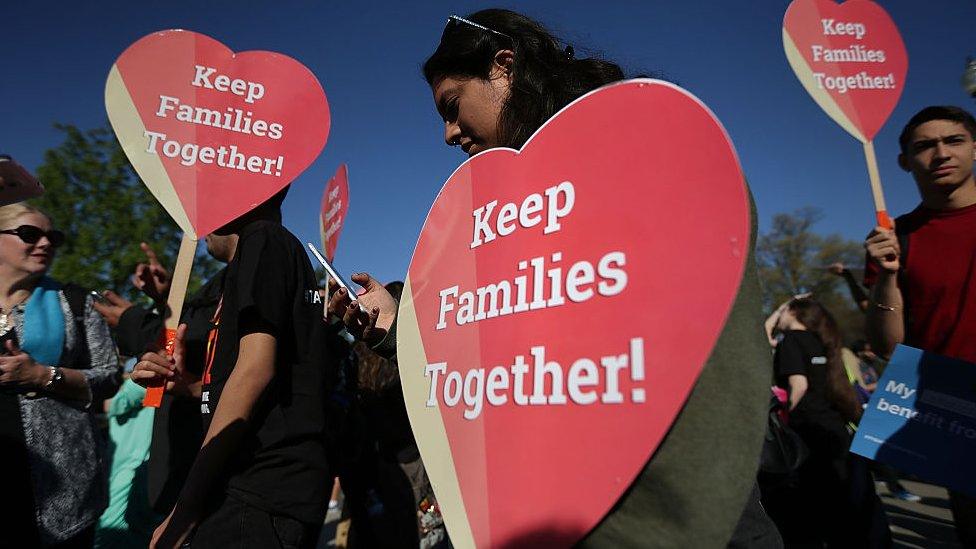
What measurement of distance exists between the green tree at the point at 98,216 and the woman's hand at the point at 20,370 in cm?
1586

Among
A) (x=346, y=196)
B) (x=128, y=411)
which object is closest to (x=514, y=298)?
(x=346, y=196)

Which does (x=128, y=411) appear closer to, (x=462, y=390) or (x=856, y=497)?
(x=462, y=390)

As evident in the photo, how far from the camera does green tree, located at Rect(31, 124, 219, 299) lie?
15969mm

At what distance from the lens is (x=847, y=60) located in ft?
7.18

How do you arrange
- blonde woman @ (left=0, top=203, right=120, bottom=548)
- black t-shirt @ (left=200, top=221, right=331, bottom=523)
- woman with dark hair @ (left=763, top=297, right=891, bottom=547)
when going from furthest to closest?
1. woman with dark hair @ (left=763, top=297, right=891, bottom=547)
2. blonde woman @ (left=0, top=203, right=120, bottom=548)
3. black t-shirt @ (left=200, top=221, right=331, bottom=523)

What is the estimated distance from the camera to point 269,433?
5.02 ft

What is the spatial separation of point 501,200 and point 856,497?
3.71 m

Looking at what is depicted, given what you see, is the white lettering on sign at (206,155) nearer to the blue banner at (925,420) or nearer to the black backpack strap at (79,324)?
the black backpack strap at (79,324)

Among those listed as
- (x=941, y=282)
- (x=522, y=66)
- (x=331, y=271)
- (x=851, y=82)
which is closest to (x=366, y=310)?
(x=331, y=271)

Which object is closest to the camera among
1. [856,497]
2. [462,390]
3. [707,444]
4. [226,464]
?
[707,444]

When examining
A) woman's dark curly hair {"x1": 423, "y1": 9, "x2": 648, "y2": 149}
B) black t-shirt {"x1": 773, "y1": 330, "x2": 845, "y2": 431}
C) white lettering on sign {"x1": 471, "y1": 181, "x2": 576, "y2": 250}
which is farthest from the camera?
black t-shirt {"x1": 773, "y1": 330, "x2": 845, "y2": 431}

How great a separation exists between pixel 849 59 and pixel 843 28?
0.15m

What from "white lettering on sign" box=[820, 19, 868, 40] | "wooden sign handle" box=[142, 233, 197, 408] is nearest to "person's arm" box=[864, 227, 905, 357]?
"white lettering on sign" box=[820, 19, 868, 40]

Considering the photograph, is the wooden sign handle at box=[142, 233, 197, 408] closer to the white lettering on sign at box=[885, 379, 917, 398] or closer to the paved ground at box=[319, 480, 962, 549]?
the white lettering on sign at box=[885, 379, 917, 398]
